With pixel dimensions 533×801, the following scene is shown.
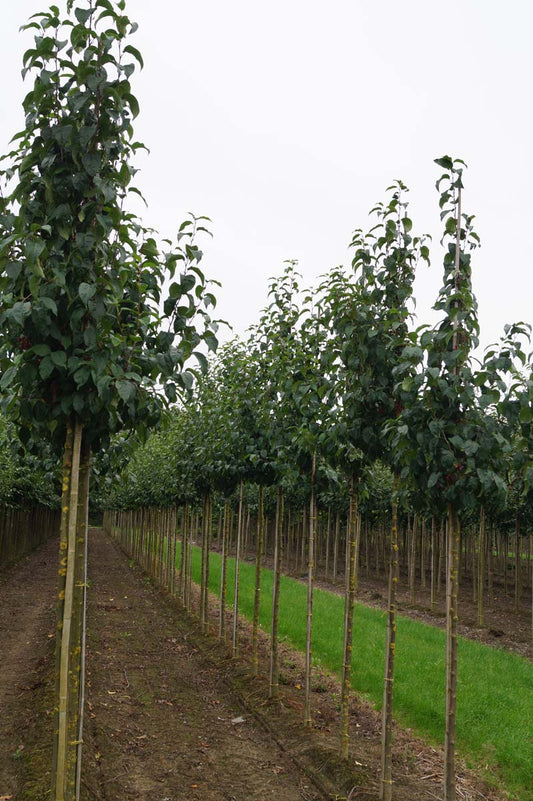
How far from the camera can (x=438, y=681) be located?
33.8ft

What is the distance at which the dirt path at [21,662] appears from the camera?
669 centimetres

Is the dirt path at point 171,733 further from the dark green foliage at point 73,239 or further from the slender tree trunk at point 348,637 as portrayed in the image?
the dark green foliage at point 73,239

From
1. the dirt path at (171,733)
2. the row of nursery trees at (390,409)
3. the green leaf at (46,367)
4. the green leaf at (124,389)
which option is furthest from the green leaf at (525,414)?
the dirt path at (171,733)

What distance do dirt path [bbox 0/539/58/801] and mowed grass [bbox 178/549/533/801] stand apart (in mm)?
4654

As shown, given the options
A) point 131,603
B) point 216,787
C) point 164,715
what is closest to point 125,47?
point 216,787

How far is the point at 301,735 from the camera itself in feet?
25.3

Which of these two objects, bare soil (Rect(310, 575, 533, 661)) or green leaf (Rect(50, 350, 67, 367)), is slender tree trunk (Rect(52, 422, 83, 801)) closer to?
green leaf (Rect(50, 350, 67, 367))

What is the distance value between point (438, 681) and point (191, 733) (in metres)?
4.28

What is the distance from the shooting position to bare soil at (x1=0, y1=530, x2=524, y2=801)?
6305 mm

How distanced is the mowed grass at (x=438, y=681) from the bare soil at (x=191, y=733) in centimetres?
44

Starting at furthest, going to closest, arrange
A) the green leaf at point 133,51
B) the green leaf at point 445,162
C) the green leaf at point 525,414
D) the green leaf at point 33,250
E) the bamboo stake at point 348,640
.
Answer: the bamboo stake at point 348,640
the green leaf at point 445,162
the green leaf at point 525,414
the green leaf at point 133,51
the green leaf at point 33,250

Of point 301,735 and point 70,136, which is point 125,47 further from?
point 301,735

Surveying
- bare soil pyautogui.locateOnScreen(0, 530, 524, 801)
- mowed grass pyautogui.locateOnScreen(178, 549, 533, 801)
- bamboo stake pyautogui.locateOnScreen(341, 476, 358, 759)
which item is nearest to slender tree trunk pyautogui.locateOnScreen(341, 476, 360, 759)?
bamboo stake pyautogui.locateOnScreen(341, 476, 358, 759)

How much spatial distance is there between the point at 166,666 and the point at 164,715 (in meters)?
2.70
